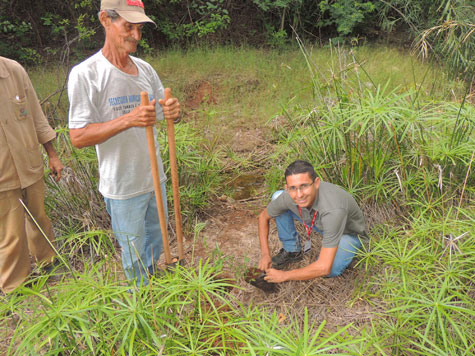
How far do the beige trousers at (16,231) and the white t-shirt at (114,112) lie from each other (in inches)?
26.0

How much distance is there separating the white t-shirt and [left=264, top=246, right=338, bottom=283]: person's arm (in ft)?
2.78

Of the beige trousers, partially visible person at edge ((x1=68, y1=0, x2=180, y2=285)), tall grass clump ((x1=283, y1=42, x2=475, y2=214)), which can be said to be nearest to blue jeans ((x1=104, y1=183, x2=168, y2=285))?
partially visible person at edge ((x1=68, y1=0, x2=180, y2=285))

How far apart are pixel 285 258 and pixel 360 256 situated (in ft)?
1.65

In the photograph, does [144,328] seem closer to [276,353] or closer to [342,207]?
[276,353]

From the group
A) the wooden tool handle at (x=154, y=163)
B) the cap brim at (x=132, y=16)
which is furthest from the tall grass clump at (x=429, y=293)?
the cap brim at (x=132, y=16)

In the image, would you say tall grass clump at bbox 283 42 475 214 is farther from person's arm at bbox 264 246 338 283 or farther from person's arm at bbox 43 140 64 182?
person's arm at bbox 43 140 64 182

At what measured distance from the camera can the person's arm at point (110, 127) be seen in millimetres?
1596

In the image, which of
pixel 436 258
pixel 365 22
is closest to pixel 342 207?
pixel 436 258

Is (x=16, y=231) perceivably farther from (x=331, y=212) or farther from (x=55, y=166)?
(x=331, y=212)

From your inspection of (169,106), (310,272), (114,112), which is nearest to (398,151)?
(310,272)

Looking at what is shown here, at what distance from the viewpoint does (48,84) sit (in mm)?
5371

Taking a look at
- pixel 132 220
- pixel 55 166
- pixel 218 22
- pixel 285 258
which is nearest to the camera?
pixel 132 220

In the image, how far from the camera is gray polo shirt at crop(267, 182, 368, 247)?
199cm

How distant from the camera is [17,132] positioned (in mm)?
2096
